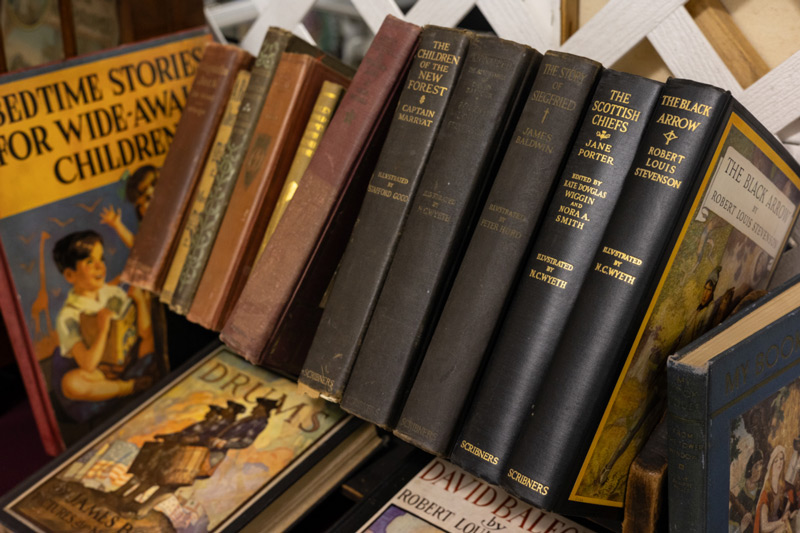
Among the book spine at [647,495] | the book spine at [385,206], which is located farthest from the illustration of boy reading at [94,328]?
the book spine at [647,495]

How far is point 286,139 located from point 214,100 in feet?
0.43

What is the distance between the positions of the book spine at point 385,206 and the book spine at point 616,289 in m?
0.16

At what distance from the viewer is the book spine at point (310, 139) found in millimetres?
678

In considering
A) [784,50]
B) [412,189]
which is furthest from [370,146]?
[784,50]

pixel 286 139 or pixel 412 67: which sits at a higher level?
pixel 412 67

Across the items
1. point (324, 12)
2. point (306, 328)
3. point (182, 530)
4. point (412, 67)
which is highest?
point (412, 67)

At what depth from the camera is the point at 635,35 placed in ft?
2.20

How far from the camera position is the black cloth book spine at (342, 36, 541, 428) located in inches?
22.0

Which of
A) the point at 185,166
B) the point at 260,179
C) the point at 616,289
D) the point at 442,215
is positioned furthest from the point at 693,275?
the point at 185,166

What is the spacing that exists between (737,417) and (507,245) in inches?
7.4

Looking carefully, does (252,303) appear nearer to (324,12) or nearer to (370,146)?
(370,146)

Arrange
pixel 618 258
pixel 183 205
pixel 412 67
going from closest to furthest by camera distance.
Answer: pixel 618 258 → pixel 412 67 → pixel 183 205

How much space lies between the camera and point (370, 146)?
631 mm

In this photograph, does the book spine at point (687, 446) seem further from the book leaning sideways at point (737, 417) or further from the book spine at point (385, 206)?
the book spine at point (385, 206)
